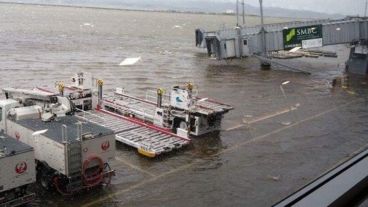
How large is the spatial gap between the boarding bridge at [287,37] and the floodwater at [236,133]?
272cm

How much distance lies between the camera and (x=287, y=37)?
5397cm

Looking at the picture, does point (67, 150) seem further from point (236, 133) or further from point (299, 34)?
point (299, 34)

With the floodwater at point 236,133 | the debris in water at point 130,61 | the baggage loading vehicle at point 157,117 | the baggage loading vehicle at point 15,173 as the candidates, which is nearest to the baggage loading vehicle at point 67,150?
the floodwater at point 236,133

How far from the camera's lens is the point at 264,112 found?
31.9 m

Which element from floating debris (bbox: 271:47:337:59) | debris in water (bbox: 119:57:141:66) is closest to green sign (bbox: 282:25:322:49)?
floating debris (bbox: 271:47:337:59)

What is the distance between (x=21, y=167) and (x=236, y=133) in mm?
14474

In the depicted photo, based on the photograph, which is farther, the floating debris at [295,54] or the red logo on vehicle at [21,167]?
the floating debris at [295,54]

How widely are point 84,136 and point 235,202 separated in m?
6.10

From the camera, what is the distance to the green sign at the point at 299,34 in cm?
5338

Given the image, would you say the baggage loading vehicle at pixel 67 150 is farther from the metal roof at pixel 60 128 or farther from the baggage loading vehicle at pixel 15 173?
the baggage loading vehicle at pixel 15 173

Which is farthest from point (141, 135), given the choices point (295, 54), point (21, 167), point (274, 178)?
point (295, 54)

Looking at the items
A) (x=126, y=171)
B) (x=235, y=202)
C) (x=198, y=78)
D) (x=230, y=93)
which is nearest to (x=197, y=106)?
(x=126, y=171)

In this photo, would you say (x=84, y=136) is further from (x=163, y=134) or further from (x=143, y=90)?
(x=143, y=90)

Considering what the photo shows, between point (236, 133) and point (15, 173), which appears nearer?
point (15, 173)
